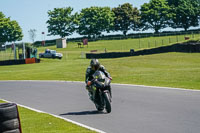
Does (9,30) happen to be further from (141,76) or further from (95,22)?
(141,76)

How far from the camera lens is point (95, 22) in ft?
394

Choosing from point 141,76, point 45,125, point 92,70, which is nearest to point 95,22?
point 141,76

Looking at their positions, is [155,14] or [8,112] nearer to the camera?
[8,112]

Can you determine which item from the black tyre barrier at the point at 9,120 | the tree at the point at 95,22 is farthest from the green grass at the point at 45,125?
the tree at the point at 95,22

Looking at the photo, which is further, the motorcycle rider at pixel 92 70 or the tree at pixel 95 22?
the tree at pixel 95 22

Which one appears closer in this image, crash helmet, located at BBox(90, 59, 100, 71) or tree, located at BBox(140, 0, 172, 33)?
crash helmet, located at BBox(90, 59, 100, 71)

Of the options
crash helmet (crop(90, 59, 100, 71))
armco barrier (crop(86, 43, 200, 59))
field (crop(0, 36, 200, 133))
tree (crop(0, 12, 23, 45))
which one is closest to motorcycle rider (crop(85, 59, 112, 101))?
crash helmet (crop(90, 59, 100, 71))

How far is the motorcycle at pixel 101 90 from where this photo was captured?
11.4 m

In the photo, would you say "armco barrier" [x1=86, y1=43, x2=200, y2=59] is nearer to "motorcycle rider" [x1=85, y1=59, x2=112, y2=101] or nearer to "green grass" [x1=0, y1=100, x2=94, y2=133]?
"motorcycle rider" [x1=85, y1=59, x2=112, y2=101]

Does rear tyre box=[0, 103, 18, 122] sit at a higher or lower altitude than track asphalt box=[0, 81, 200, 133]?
higher

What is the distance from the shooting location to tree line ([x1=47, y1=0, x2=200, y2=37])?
363 feet

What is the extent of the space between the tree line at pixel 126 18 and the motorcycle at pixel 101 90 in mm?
99624

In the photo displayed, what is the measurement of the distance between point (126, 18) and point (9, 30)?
33.1 meters

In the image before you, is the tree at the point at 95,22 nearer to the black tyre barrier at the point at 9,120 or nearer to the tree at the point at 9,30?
the tree at the point at 9,30
